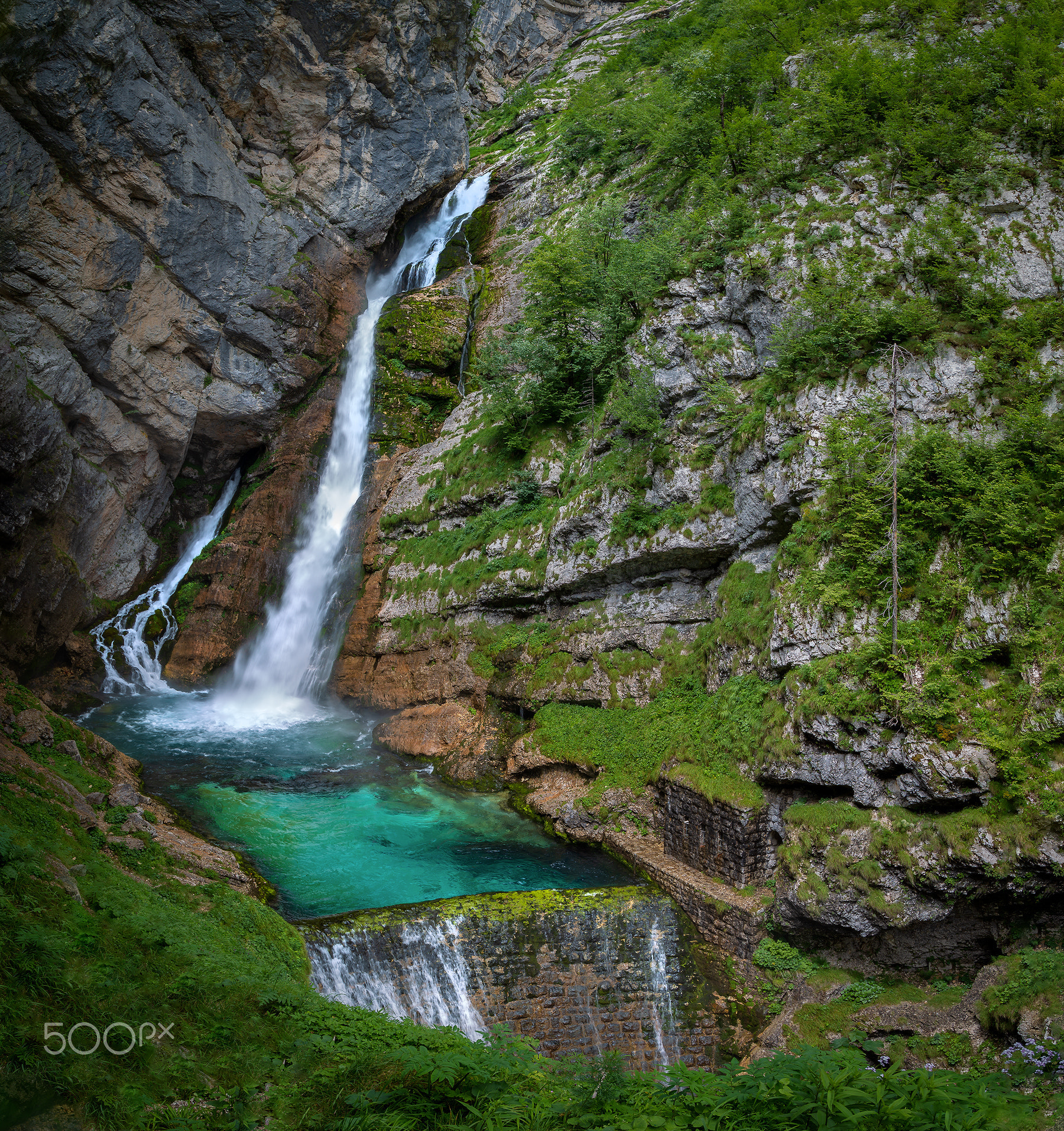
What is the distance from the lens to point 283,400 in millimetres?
26953

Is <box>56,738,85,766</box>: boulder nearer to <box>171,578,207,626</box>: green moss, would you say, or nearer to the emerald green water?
the emerald green water

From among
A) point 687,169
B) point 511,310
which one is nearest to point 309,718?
point 511,310

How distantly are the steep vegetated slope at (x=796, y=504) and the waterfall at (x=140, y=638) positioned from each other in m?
6.51

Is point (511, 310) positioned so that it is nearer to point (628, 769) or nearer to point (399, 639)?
point (399, 639)

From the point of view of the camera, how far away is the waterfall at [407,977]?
30.6ft

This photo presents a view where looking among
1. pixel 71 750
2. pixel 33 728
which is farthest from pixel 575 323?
pixel 33 728

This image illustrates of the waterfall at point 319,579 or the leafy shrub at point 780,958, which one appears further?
the waterfall at point 319,579

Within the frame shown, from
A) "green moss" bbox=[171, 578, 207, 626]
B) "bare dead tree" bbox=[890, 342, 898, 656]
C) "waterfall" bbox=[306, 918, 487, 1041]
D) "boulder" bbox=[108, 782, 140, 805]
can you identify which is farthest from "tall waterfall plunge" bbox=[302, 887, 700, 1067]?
"green moss" bbox=[171, 578, 207, 626]

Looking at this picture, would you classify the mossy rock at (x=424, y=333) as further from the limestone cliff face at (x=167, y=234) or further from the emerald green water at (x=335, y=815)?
→ the emerald green water at (x=335, y=815)

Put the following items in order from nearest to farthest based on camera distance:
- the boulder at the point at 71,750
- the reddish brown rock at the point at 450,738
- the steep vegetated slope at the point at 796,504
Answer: the steep vegetated slope at the point at 796,504
the boulder at the point at 71,750
the reddish brown rock at the point at 450,738

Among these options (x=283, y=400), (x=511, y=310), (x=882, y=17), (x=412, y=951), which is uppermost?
(x=882, y=17)

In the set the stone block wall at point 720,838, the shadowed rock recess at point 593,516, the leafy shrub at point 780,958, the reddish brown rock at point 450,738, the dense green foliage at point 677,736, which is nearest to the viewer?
the shadowed rock recess at point 593,516

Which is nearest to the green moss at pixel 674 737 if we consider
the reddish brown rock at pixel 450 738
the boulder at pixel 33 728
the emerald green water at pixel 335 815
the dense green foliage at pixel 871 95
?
the reddish brown rock at pixel 450 738

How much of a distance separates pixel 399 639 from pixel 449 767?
4.98 meters
